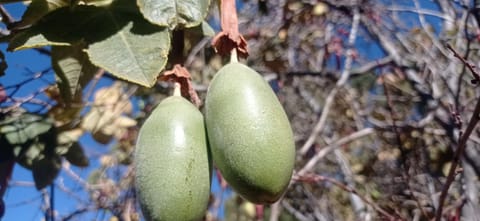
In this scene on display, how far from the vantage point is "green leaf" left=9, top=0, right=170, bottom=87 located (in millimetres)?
669

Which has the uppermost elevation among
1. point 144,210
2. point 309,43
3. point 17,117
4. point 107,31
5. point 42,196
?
point 107,31

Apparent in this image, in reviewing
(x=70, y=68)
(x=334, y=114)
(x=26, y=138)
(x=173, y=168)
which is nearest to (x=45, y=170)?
(x=26, y=138)

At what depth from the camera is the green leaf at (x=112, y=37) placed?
67 centimetres

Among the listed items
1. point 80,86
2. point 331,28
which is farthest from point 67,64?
point 331,28

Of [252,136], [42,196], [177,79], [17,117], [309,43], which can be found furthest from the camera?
[309,43]

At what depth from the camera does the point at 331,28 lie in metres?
2.68

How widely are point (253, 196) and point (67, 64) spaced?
14.9 inches

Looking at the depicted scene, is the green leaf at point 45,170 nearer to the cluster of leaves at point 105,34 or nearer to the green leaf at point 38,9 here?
the cluster of leaves at point 105,34

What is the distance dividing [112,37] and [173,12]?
9 centimetres

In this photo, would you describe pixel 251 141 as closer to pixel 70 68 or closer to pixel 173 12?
pixel 173 12

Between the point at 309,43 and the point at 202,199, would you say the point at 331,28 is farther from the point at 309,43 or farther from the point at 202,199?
the point at 202,199

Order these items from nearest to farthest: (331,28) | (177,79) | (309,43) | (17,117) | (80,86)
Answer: (177,79) < (80,86) < (17,117) < (331,28) < (309,43)

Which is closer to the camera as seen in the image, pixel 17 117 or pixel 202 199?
pixel 202 199

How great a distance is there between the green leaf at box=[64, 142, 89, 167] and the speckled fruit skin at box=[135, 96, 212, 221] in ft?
1.75
